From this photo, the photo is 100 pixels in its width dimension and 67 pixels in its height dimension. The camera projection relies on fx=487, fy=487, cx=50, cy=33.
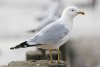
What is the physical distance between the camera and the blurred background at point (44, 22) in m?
7.09

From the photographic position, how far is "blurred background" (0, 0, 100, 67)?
709cm

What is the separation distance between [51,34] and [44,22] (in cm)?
182

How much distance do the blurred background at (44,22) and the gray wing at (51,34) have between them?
5.98 ft

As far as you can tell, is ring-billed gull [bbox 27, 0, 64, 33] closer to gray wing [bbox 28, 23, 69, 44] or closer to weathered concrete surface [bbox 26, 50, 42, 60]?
weathered concrete surface [bbox 26, 50, 42, 60]

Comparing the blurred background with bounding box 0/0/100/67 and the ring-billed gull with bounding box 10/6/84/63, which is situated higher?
the blurred background with bounding box 0/0/100/67

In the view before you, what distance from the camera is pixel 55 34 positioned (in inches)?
175

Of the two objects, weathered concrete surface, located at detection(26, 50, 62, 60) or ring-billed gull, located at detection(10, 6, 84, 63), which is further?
weathered concrete surface, located at detection(26, 50, 62, 60)

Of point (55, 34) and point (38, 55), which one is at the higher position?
point (55, 34)

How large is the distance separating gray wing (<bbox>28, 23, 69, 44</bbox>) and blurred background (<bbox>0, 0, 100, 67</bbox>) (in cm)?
182

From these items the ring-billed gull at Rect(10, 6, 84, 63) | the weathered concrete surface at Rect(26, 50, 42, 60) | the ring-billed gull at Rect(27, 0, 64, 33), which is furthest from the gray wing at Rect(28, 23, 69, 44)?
the ring-billed gull at Rect(27, 0, 64, 33)

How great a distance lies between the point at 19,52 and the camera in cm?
723

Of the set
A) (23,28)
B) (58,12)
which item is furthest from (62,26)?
(23,28)

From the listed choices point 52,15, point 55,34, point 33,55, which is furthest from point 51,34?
point 52,15

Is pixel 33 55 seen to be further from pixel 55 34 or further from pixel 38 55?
pixel 55 34
